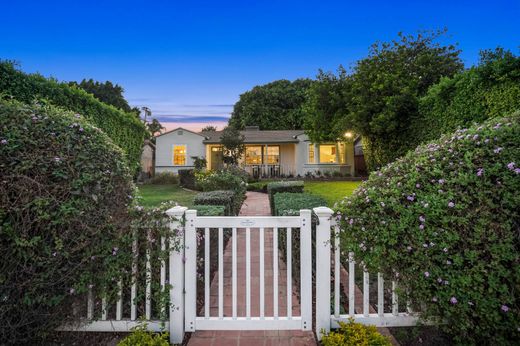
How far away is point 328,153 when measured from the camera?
22.0 metres

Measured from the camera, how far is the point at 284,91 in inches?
1428

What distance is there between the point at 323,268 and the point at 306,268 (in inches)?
5.8

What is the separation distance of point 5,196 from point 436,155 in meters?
3.29

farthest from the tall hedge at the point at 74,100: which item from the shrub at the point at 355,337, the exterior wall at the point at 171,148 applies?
the exterior wall at the point at 171,148

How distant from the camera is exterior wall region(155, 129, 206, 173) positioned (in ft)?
69.4

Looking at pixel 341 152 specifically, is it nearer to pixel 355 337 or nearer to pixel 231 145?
pixel 231 145

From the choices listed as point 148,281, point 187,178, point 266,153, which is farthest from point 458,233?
point 266,153

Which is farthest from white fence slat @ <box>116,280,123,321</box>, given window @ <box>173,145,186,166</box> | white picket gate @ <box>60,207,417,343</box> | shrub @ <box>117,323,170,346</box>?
window @ <box>173,145,186,166</box>

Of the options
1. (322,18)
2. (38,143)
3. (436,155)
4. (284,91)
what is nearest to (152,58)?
(322,18)

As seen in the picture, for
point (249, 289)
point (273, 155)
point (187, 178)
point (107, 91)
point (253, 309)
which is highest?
point (107, 91)

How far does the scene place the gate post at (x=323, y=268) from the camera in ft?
7.94

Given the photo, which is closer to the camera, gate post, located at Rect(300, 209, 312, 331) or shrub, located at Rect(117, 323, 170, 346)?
shrub, located at Rect(117, 323, 170, 346)

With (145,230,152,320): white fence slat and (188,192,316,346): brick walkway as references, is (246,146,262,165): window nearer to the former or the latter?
(188,192,316,346): brick walkway

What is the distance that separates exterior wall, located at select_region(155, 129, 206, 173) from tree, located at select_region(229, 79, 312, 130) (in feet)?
46.3
